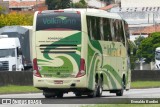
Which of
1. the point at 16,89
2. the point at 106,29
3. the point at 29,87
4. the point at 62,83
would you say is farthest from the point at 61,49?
the point at 29,87

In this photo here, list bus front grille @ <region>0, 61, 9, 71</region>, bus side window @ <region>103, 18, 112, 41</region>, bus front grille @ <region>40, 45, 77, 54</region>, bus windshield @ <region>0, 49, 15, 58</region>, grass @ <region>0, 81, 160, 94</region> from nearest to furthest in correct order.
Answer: bus front grille @ <region>40, 45, 77, 54</region> → bus side window @ <region>103, 18, 112, 41</region> → grass @ <region>0, 81, 160, 94</region> → bus windshield @ <region>0, 49, 15, 58</region> → bus front grille @ <region>0, 61, 9, 71</region>

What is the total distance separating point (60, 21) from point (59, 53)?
1265 millimetres

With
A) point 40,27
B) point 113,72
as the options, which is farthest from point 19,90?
point 40,27

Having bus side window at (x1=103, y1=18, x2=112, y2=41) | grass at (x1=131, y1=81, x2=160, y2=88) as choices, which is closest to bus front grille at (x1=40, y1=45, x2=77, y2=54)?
bus side window at (x1=103, y1=18, x2=112, y2=41)

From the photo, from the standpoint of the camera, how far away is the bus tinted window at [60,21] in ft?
129

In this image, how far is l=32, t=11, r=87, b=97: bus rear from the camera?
128ft

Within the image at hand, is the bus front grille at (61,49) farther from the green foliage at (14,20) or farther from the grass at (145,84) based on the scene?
the green foliage at (14,20)

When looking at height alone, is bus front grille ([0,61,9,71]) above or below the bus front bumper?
below

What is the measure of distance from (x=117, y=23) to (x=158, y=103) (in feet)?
41.1

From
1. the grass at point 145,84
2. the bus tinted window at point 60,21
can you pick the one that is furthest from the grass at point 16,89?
the bus tinted window at point 60,21

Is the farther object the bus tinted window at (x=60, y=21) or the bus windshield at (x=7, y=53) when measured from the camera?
the bus windshield at (x=7, y=53)

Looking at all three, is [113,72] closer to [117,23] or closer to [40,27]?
[117,23]

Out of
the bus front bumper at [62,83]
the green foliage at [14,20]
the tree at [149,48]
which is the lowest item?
the tree at [149,48]

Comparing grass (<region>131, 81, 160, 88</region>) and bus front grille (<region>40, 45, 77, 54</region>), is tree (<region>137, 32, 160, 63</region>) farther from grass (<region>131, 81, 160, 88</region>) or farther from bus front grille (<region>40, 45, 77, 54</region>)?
bus front grille (<region>40, 45, 77, 54</region>)
